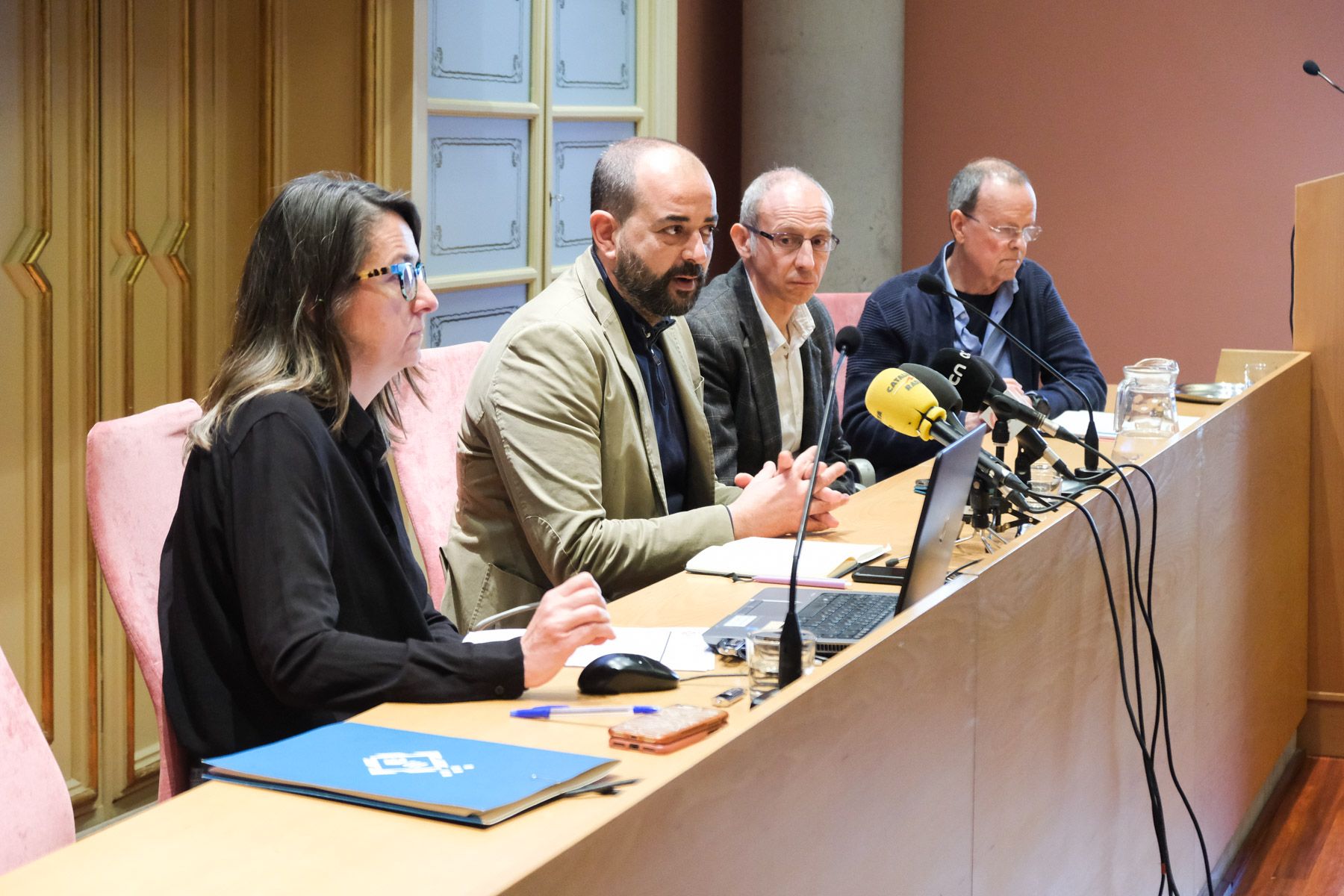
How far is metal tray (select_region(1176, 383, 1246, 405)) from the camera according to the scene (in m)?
3.32

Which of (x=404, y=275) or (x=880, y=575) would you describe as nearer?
(x=404, y=275)

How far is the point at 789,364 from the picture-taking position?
3264 millimetres

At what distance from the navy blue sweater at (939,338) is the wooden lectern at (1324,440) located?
1.70 ft

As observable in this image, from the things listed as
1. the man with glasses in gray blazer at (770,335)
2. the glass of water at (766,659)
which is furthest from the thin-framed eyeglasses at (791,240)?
the glass of water at (766,659)

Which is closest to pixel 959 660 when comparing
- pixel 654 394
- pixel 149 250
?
pixel 654 394

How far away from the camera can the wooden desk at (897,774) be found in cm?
104

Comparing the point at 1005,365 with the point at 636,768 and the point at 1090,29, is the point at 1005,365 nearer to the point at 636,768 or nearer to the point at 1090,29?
the point at 1090,29

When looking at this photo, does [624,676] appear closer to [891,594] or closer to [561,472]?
[891,594]

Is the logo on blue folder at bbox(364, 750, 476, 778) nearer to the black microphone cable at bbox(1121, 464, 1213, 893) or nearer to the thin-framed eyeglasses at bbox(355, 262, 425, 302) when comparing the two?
the thin-framed eyeglasses at bbox(355, 262, 425, 302)

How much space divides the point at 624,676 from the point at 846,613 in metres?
0.40

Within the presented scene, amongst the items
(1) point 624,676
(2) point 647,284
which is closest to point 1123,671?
(1) point 624,676

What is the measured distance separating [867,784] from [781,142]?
425cm

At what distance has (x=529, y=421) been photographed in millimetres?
2307

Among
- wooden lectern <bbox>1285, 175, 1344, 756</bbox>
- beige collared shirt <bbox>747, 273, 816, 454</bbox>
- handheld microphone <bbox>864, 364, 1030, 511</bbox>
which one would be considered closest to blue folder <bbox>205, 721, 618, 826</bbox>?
handheld microphone <bbox>864, 364, 1030, 511</bbox>
